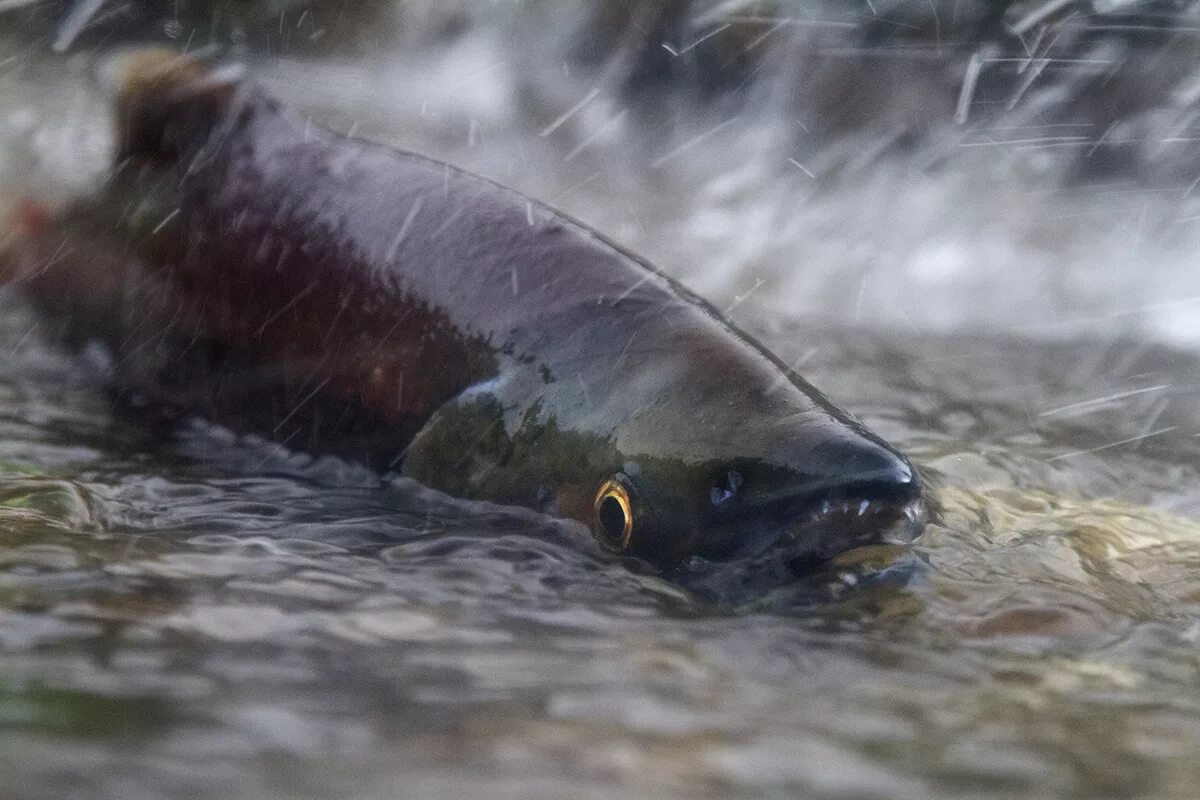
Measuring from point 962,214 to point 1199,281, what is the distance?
4.14ft

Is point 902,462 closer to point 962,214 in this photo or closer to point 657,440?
point 657,440

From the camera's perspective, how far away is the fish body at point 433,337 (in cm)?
237

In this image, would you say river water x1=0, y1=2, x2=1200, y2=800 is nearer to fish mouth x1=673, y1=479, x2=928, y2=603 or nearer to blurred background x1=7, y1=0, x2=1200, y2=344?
fish mouth x1=673, y1=479, x2=928, y2=603

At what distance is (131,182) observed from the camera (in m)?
3.89

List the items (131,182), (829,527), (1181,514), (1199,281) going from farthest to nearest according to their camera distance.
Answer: (1199,281), (131,182), (1181,514), (829,527)

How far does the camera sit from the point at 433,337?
3.04m

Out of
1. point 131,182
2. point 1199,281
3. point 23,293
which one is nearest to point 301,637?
point 131,182

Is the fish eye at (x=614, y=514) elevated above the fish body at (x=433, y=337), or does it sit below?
below

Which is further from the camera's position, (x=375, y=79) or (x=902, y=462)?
(x=375, y=79)

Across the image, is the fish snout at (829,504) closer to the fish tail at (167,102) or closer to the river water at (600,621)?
the river water at (600,621)

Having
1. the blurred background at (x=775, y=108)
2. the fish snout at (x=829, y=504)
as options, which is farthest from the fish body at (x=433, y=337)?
the blurred background at (x=775, y=108)

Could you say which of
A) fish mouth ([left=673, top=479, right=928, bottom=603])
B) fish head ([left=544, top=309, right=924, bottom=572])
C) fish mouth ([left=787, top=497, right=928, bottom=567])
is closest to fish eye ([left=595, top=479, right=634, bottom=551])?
fish head ([left=544, top=309, right=924, bottom=572])

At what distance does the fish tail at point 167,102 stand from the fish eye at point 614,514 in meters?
1.87

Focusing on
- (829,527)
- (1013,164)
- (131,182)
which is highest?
(1013,164)
